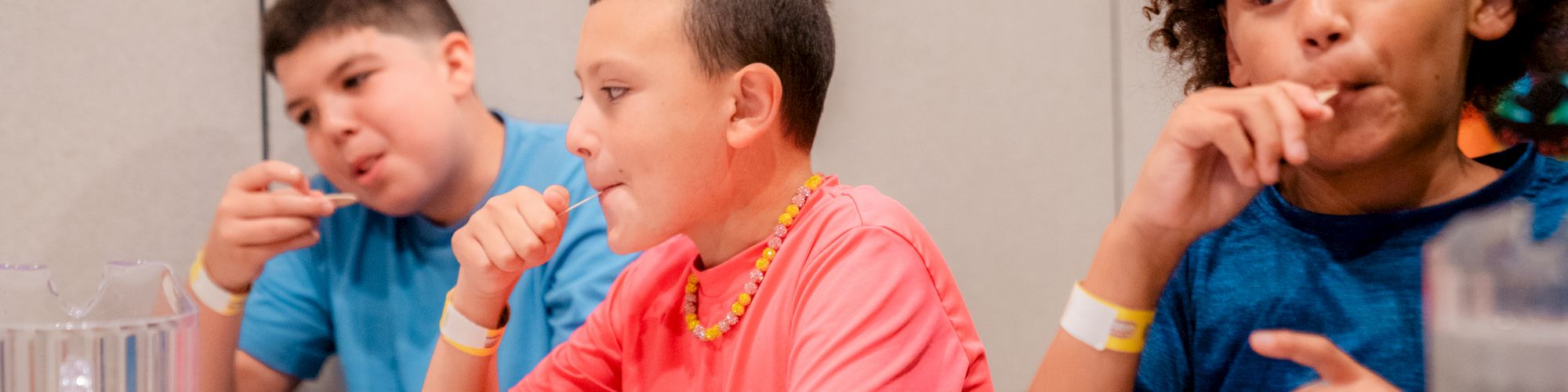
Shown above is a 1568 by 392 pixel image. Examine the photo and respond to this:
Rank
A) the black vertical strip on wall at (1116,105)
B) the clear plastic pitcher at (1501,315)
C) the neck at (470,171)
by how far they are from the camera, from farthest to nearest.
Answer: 1. the black vertical strip on wall at (1116,105)
2. the neck at (470,171)
3. the clear plastic pitcher at (1501,315)

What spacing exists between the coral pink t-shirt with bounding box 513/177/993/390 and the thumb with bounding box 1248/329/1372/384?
0.28 m

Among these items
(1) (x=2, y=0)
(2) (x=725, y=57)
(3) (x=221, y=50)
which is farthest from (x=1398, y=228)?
(1) (x=2, y=0)

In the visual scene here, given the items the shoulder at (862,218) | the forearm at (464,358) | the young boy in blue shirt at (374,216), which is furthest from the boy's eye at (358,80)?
the shoulder at (862,218)

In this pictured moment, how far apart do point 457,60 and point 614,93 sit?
25.5 inches

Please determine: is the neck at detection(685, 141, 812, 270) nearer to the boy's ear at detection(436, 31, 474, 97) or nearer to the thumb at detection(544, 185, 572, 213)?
the thumb at detection(544, 185, 572, 213)

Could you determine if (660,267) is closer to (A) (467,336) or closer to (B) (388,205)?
(A) (467,336)

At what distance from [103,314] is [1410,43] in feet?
3.30

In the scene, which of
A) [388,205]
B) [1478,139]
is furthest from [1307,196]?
[388,205]

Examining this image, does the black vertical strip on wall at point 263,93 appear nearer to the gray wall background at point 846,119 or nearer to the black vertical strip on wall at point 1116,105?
the gray wall background at point 846,119

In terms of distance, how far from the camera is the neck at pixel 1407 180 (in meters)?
0.83

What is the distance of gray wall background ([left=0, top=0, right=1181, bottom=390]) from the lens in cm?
160

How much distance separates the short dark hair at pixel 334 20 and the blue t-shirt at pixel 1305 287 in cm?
102

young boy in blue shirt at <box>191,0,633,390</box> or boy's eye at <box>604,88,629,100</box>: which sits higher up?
boy's eye at <box>604,88,629,100</box>

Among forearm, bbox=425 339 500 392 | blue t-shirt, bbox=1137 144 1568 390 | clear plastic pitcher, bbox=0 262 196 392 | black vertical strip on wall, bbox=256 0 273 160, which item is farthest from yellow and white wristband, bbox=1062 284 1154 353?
black vertical strip on wall, bbox=256 0 273 160
